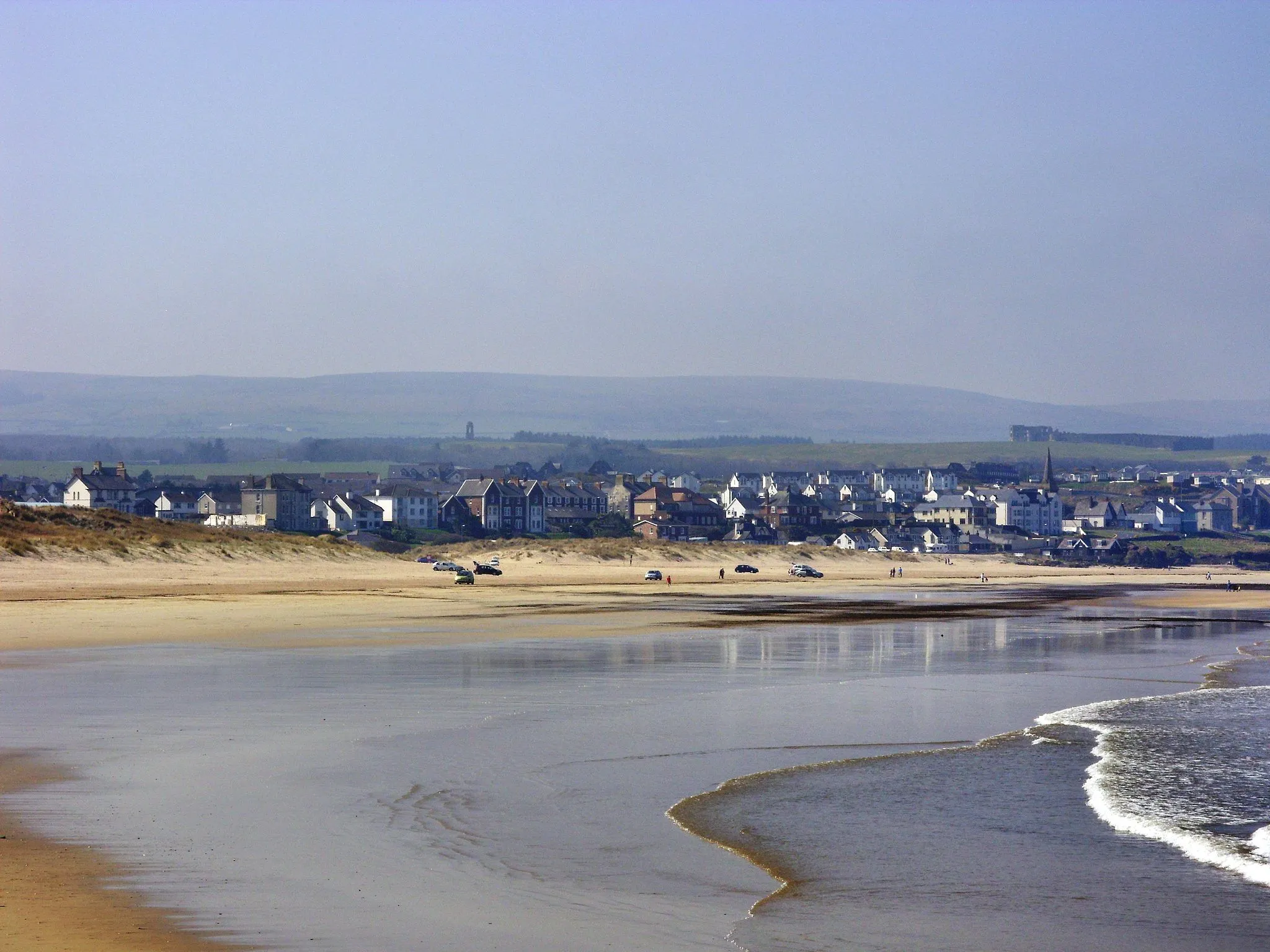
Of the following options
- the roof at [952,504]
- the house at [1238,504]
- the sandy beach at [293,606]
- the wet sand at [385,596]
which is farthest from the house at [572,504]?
the house at [1238,504]

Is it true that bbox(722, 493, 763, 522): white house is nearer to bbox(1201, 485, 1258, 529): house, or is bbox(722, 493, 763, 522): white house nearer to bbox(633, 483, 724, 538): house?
bbox(633, 483, 724, 538): house

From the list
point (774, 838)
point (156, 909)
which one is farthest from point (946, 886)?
point (156, 909)

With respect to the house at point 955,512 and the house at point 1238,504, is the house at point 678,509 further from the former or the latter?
the house at point 1238,504

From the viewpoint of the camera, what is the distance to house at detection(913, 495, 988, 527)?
486ft

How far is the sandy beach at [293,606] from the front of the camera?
380 inches

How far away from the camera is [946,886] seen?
10984 millimetres

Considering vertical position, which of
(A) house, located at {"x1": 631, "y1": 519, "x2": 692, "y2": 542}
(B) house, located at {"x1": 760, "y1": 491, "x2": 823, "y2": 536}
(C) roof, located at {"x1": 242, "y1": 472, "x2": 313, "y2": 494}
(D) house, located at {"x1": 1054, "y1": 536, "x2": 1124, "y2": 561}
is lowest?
(D) house, located at {"x1": 1054, "y1": 536, "x2": 1124, "y2": 561}

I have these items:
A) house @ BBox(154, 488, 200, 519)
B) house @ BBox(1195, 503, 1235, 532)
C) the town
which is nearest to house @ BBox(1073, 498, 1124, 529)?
the town

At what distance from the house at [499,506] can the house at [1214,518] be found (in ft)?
263

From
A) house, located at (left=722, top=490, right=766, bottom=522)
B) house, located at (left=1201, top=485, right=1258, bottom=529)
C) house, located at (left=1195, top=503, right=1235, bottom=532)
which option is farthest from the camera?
house, located at (left=1201, top=485, right=1258, bottom=529)

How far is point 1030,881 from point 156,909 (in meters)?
6.56

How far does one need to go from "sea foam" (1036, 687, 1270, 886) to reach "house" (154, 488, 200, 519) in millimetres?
117415

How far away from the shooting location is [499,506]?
128750 millimetres

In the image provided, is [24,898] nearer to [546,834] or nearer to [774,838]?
[546,834]
